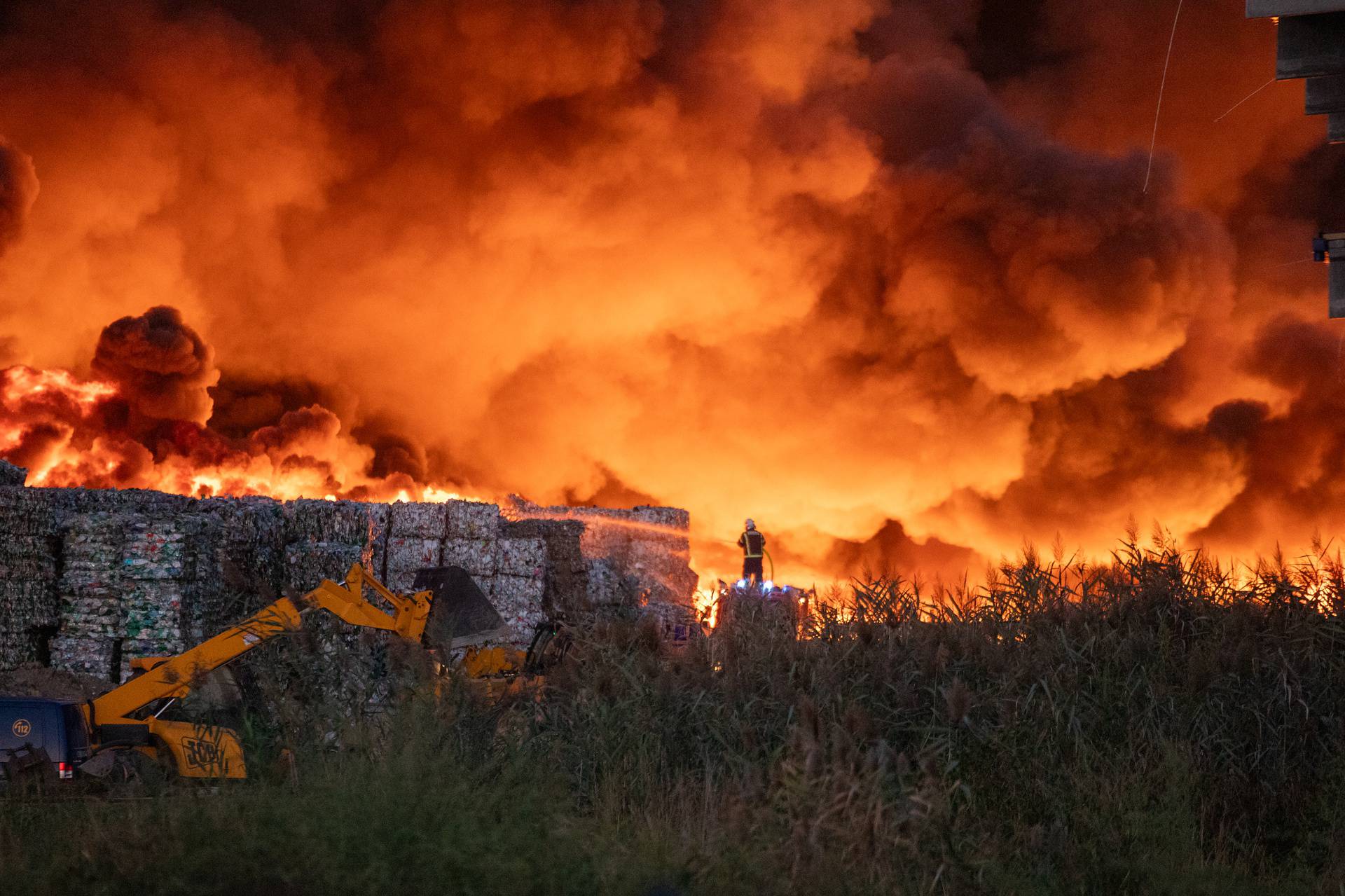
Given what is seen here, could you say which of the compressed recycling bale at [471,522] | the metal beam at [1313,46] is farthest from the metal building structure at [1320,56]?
the compressed recycling bale at [471,522]

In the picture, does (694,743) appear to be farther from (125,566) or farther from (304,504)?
(304,504)

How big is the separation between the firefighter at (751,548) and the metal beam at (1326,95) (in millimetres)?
12331

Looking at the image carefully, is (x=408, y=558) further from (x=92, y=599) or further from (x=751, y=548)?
(x=92, y=599)

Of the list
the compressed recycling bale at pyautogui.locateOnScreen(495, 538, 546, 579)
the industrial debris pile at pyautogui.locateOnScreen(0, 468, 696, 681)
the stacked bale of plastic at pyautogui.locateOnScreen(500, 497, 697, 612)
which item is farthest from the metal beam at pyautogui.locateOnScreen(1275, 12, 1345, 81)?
the stacked bale of plastic at pyautogui.locateOnScreen(500, 497, 697, 612)

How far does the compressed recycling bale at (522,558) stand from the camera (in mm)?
19578

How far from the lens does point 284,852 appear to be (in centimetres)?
516

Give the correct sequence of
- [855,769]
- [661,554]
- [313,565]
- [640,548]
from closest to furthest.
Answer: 1. [855,769]
2. [313,565]
3. [640,548]
4. [661,554]

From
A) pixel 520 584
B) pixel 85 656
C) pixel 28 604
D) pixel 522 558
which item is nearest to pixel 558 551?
pixel 522 558

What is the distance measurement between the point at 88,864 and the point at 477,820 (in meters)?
1.74

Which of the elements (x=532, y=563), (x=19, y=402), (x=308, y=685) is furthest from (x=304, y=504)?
(x=19, y=402)

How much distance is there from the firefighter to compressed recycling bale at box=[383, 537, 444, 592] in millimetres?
5173

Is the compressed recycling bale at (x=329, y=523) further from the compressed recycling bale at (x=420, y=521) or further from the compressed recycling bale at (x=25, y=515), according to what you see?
the compressed recycling bale at (x=25, y=515)

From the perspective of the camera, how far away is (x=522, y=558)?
19.7m

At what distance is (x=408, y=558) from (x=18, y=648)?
6.64 m
